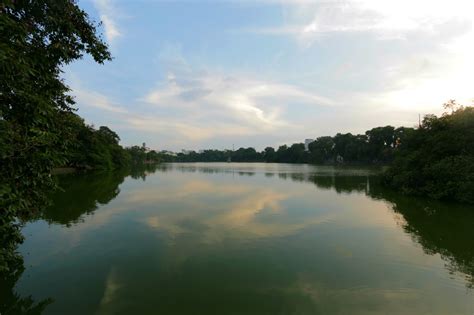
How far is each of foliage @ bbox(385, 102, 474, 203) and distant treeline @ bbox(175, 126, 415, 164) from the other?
79.4ft

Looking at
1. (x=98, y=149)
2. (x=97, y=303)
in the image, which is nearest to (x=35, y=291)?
(x=97, y=303)

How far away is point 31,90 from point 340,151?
97.6 meters

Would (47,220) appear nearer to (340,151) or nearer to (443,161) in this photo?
(443,161)

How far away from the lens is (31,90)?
493 centimetres

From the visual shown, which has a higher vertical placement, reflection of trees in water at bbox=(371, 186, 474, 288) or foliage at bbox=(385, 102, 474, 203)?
foliage at bbox=(385, 102, 474, 203)

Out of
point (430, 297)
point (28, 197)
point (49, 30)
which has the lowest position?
point (430, 297)

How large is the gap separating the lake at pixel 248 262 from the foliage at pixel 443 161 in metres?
4.08

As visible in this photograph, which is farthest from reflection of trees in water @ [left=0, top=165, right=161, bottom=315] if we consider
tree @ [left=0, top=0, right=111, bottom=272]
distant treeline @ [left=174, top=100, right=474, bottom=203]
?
distant treeline @ [left=174, top=100, right=474, bottom=203]

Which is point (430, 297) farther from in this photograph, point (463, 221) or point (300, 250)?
point (463, 221)

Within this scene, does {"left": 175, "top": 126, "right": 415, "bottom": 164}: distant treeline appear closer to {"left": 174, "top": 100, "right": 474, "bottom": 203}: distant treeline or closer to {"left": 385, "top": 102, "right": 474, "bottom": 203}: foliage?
{"left": 174, "top": 100, "right": 474, "bottom": 203}: distant treeline

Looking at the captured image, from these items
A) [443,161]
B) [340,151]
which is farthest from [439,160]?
[340,151]

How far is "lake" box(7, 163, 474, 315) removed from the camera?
5359 millimetres

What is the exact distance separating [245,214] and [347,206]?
6072 millimetres

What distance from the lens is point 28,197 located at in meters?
5.69
